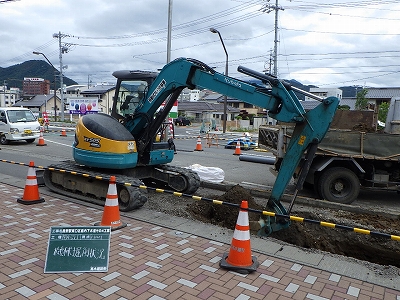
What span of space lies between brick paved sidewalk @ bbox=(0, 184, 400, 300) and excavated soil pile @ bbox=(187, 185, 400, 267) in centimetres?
157

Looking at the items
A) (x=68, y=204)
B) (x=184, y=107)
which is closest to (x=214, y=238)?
(x=68, y=204)

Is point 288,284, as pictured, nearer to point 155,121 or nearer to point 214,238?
point 214,238

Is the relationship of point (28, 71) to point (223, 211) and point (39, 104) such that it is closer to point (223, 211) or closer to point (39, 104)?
point (39, 104)

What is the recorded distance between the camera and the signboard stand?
439 centimetres

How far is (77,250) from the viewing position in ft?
14.7

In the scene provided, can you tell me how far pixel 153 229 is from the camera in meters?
5.97

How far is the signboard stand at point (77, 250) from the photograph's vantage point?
4387 millimetres

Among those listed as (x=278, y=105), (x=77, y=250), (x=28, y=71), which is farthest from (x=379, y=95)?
(x=28, y=71)

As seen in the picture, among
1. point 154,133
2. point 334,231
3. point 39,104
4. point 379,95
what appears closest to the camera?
point 334,231

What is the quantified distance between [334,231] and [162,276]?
12.6 feet

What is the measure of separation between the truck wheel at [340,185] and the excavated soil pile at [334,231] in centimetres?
67

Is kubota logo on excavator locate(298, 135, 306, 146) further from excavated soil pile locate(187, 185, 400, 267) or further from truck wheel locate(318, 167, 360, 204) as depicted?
truck wheel locate(318, 167, 360, 204)

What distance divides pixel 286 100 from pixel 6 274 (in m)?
4.58

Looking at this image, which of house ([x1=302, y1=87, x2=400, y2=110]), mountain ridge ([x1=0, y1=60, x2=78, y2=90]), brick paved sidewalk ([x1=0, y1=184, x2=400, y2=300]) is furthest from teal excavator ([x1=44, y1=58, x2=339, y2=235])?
mountain ridge ([x1=0, y1=60, x2=78, y2=90])
